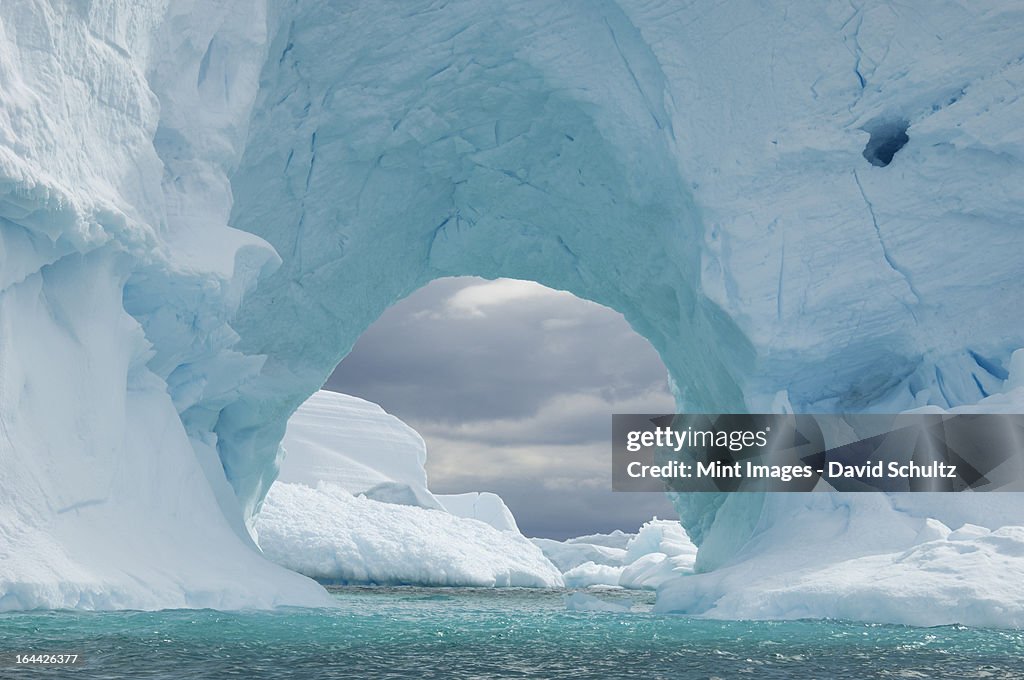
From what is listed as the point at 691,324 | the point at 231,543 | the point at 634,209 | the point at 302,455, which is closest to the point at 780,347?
the point at 691,324

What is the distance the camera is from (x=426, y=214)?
1571 cm

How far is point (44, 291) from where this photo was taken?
8.95 metres

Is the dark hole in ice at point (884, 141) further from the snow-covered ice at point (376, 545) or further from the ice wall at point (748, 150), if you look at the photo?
the snow-covered ice at point (376, 545)

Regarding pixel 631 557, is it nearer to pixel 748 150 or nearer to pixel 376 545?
pixel 376 545

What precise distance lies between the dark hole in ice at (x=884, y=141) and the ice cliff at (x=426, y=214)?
37 millimetres

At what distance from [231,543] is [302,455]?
23045 mm

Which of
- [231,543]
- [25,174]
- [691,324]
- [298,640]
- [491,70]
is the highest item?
[491,70]

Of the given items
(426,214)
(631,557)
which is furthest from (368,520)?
(631,557)

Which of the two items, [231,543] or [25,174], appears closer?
[25,174]

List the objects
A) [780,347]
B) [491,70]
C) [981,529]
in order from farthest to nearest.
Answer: [491,70], [780,347], [981,529]

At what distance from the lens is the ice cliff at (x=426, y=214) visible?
341 inches

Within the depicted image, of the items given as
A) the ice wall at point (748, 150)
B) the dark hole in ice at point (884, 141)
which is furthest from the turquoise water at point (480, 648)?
the dark hole in ice at point (884, 141)

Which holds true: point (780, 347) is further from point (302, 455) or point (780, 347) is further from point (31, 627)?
point (302, 455)

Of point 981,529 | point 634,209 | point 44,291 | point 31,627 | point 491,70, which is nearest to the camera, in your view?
point 31,627
